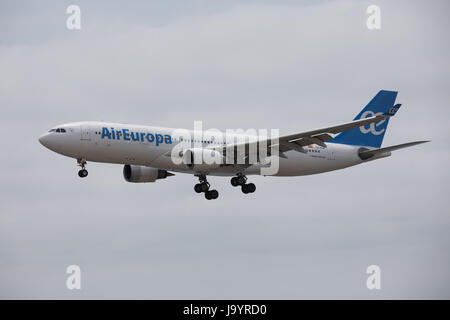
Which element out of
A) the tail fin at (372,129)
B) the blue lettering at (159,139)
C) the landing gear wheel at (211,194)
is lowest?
the landing gear wheel at (211,194)

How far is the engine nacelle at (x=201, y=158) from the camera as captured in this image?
185ft

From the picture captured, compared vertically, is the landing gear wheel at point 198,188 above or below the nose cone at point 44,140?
below

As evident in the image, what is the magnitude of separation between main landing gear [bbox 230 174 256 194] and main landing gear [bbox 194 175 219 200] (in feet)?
5.66

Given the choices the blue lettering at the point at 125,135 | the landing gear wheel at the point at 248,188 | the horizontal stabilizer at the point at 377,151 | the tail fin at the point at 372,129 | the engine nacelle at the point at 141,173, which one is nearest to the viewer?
the blue lettering at the point at 125,135

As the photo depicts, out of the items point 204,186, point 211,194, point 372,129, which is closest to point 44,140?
point 204,186

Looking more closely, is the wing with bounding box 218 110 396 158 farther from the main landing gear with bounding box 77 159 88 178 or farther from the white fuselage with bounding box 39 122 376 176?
the main landing gear with bounding box 77 159 88 178

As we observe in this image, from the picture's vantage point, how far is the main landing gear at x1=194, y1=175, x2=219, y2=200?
61781 mm

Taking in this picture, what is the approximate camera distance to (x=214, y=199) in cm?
6253

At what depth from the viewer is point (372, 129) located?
6644cm

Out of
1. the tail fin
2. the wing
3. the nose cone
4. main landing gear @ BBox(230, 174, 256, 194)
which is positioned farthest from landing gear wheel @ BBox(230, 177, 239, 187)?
the nose cone

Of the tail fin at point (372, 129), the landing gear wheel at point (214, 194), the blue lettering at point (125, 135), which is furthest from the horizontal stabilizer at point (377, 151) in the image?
the blue lettering at point (125, 135)

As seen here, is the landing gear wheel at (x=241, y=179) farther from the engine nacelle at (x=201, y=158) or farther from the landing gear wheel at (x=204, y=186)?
the engine nacelle at (x=201, y=158)

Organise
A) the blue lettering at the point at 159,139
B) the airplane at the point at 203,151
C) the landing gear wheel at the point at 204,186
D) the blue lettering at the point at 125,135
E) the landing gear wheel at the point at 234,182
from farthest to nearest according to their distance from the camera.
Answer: the landing gear wheel at the point at 204,186, the landing gear wheel at the point at 234,182, the blue lettering at the point at 159,139, the blue lettering at the point at 125,135, the airplane at the point at 203,151

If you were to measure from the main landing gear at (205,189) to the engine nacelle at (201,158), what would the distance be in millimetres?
4211
